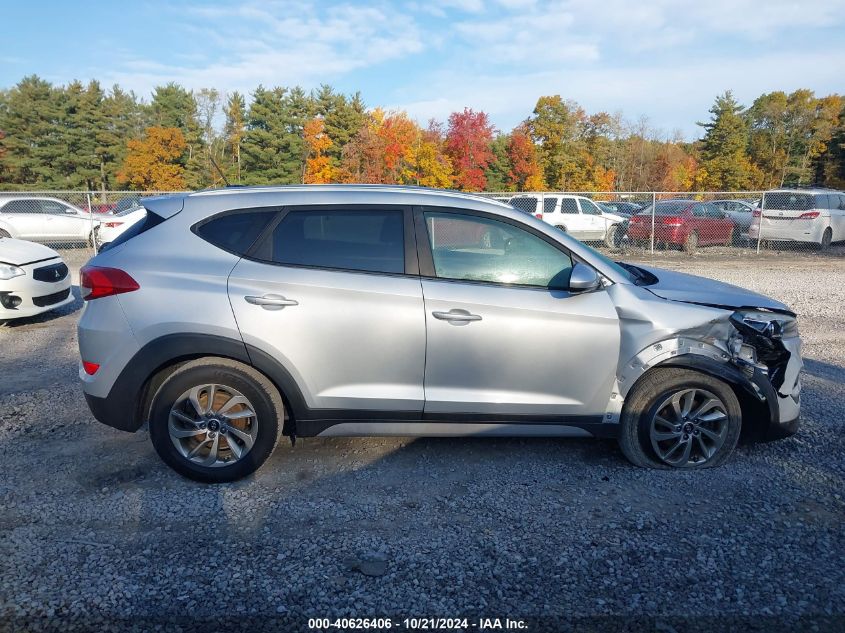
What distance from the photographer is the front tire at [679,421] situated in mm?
3725

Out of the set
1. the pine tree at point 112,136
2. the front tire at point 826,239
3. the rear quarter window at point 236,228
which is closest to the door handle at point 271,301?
the rear quarter window at point 236,228

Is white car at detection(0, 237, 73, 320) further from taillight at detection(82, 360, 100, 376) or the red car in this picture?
the red car

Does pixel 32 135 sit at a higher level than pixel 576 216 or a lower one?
higher

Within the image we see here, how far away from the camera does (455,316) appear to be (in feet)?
11.7

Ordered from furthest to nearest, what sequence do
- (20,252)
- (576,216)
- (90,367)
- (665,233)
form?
(576,216)
(665,233)
(20,252)
(90,367)

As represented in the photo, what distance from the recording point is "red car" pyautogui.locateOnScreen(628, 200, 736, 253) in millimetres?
18000

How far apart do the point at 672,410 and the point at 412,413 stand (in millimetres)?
1659

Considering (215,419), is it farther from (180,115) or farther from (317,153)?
(180,115)

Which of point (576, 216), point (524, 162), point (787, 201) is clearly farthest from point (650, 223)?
point (524, 162)

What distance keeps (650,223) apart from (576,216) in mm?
2255

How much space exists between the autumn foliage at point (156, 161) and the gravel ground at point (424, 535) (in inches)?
2051

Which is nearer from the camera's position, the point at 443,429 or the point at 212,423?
the point at 212,423

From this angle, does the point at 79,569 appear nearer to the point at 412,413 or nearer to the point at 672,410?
the point at 412,413

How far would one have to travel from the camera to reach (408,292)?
11.8 ft
